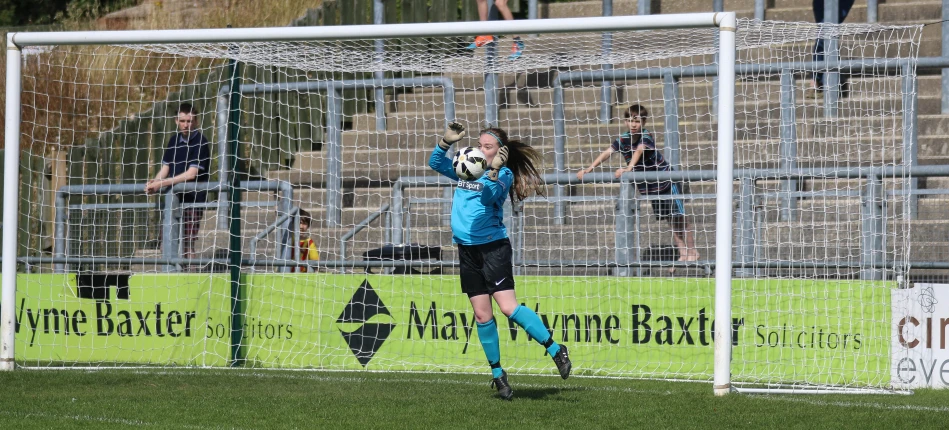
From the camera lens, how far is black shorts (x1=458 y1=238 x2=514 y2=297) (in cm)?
772

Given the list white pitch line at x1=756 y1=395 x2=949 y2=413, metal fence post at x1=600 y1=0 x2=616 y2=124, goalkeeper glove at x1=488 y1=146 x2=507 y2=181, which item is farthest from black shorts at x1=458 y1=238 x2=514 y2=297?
metal fence post at x1=600 y1=0 x2=616 y2=124

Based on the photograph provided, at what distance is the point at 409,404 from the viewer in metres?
7.39

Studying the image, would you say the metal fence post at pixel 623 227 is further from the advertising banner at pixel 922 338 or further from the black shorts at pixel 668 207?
the advertising banner at pixel 922 338

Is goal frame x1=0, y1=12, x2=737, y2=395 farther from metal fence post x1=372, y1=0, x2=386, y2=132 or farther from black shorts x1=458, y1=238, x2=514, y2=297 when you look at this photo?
black shorts x1=458, y1=238, x2=514, y2=297

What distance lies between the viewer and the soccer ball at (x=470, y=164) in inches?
290

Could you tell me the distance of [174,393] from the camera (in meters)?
7.96

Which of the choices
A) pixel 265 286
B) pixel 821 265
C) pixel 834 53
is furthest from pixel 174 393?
pixel 834 53

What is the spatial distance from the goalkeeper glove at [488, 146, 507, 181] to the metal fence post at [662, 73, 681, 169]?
3.63 metres

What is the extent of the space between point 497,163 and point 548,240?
3502mm

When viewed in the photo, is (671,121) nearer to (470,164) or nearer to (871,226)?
(871,226)

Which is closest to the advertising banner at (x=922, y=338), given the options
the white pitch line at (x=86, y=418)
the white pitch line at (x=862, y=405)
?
the white pitch line at (x=862, y=405)

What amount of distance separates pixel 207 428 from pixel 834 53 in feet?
24.1

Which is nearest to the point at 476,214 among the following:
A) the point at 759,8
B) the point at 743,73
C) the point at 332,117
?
the point at 332,117

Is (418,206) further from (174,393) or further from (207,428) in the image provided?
(207,428)
